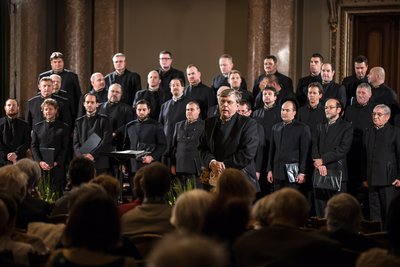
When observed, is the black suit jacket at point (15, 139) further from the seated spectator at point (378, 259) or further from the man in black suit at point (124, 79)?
the seated spectator at point (378, 259)

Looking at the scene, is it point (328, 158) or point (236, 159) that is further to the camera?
point (328, 158)

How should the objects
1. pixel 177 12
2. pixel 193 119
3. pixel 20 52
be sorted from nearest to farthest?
pixel 193 119
pixel 20 52
pixel 177 12

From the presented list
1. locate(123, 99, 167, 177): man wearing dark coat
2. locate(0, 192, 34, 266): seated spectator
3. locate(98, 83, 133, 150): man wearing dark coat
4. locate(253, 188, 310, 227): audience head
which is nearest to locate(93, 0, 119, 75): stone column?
locate(98, 83, 133, 150): man wearing dark coat

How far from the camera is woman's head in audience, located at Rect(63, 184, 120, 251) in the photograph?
11.4 feet

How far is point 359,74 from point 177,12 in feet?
14.5

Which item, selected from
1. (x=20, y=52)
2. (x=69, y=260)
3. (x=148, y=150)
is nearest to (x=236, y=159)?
(x=148, y=150)

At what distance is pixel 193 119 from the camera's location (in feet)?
32.7

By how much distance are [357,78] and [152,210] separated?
6.19 metres

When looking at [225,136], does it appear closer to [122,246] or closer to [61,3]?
[122,246]

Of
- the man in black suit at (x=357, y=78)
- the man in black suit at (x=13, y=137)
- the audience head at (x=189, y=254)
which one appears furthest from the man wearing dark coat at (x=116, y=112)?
the audience head at (x=189, y=254)

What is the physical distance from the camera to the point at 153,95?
11062mm

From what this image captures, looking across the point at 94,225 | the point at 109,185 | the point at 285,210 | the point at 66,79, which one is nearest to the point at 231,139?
the point at 109,185

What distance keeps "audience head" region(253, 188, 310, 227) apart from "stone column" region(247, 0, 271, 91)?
866 cm

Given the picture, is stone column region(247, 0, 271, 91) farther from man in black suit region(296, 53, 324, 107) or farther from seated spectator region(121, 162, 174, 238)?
seated spectator region(121, 162, 174, 238)
